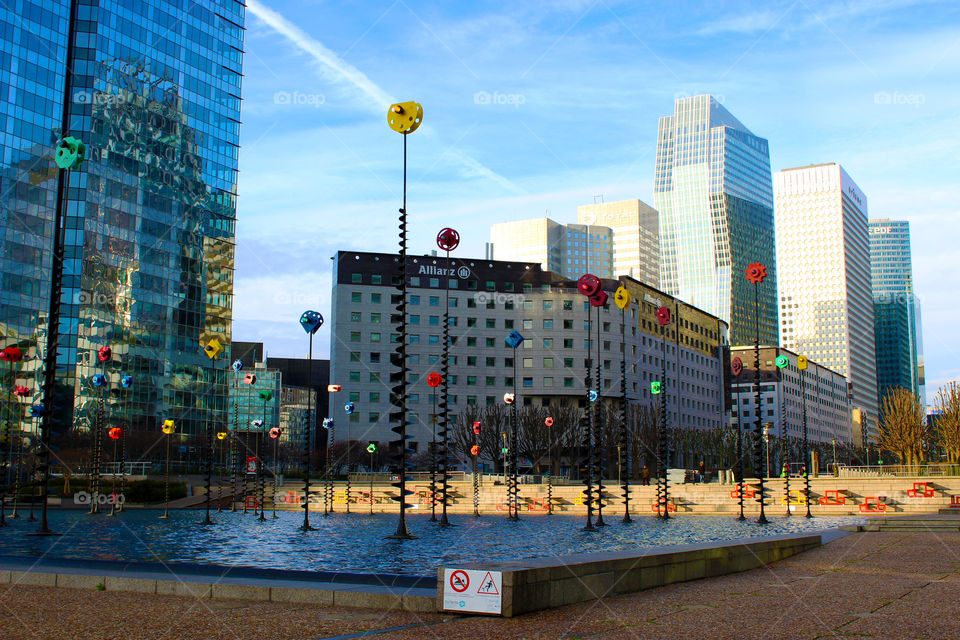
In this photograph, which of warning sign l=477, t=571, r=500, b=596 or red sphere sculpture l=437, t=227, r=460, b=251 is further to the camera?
red sphere sculpture l=437, t=227, r=460, b=251

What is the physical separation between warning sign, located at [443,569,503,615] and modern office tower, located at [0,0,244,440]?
95517mm

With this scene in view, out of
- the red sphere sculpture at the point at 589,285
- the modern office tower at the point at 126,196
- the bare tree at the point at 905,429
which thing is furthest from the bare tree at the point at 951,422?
the modern office tower at the point at 126,196

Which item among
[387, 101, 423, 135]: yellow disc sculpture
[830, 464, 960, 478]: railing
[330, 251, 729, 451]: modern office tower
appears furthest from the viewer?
[330, 251, 729, 451]: modern office tower

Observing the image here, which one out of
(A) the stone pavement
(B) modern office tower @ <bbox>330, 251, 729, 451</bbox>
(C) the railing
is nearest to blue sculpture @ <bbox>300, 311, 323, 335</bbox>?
(A) the stone pavement

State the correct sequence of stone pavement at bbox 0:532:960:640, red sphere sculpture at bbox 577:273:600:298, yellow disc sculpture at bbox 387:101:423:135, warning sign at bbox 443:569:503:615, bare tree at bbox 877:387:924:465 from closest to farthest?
1. stone pavement at bbox 0:532:960:640
2. warning sign at bbox 443:569:503:615
3. yellow disc sculpture at bbox 387:101:423:135
4. red sphere sculpture at bbox 577:273:600:298
5. bare tree at bbox 877:387:924:465

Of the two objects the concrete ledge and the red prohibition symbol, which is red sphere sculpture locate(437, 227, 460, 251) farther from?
the red prohibition symbol

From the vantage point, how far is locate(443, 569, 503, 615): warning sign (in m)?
12.4

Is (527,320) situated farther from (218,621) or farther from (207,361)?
(218,621)

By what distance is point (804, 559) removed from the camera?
2016 cm

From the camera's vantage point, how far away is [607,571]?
14.3 metres

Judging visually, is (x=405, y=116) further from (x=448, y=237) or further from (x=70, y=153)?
(x=70, y=153)

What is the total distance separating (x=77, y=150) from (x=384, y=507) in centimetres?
3985

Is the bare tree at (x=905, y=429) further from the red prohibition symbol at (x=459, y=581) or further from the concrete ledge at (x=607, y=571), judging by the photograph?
the red prohibition symbol at (x=459, y=581)

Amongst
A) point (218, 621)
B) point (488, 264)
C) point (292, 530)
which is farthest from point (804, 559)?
point (488, 264)
